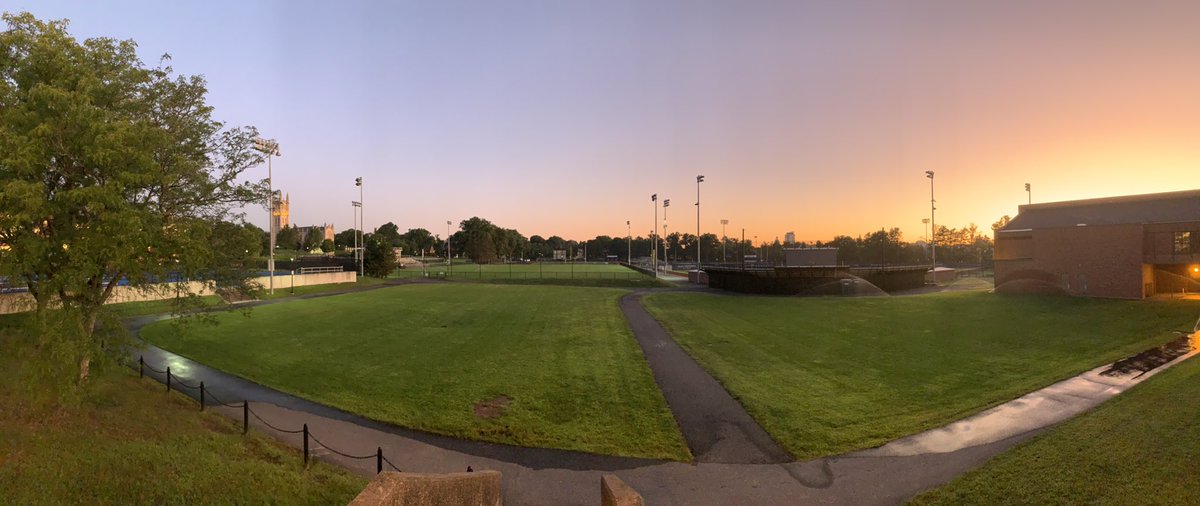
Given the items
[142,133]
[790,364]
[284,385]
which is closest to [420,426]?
[284,385]

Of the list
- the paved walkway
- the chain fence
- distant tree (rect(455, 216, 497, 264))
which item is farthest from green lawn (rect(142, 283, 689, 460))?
distant tree (rect(455, 216, 497, 264))

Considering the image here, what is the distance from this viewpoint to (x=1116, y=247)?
33.2 metres

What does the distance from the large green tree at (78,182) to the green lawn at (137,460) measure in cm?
122

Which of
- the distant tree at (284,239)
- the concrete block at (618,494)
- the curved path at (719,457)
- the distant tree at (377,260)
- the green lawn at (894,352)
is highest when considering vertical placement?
the distant tree at (284,239)

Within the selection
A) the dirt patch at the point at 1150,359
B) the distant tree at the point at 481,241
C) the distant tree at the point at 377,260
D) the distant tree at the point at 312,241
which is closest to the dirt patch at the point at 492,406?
the dirt patch at the point at 1150,359

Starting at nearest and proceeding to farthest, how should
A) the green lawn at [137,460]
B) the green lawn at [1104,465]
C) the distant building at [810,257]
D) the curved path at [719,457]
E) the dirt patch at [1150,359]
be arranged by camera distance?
the green lawn at [137,460] → the green lawn at [1104,465] → the curved path at [719,457] → the dirt patch at [1150,359] → the distant building at [810,257]

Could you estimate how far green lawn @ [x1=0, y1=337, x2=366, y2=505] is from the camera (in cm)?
785

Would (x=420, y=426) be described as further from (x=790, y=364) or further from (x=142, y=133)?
(x=790, y=364)

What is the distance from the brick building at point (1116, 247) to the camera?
105ft

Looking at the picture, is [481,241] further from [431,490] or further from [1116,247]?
[431,490]

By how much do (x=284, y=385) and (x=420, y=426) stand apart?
7.15 m

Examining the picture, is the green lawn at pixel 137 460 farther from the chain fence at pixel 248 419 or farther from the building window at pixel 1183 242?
the building window at pixel 1183 242

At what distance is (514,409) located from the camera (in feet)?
49.2

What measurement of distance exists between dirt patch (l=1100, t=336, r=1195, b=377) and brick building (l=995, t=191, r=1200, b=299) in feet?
52.3
